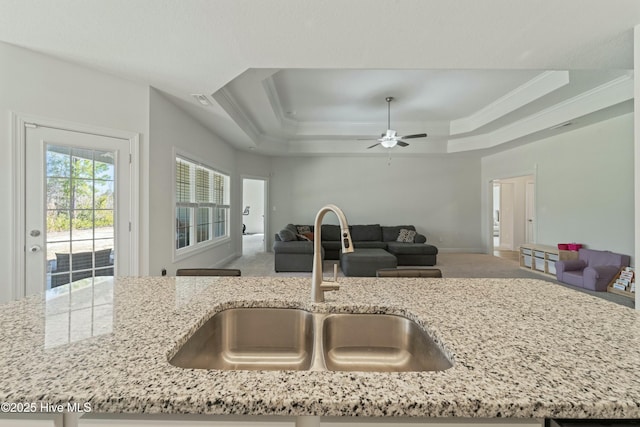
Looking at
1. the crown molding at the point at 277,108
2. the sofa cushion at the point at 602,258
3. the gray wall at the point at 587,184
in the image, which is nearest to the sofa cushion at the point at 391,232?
the gray wall at the point at 587,184

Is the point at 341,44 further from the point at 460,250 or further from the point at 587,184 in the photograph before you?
the point at 460,250

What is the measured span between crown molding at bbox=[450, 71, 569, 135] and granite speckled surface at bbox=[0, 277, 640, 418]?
395cm

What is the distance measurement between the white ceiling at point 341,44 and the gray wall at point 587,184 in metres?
0.54

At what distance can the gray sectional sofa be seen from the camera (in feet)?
16.5

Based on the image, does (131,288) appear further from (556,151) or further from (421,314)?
(556,151)

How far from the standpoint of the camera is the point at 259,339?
1.03 metres

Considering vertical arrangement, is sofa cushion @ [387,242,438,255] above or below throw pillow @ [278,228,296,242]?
below

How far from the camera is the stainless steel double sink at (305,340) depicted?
96cm

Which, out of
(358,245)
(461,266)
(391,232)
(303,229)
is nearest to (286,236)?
(303,229)

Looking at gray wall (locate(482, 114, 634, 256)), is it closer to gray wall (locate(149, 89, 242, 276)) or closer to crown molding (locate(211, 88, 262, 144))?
crown molding (locate(211, 88, 262, 144))

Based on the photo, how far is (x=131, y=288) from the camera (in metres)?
1.22

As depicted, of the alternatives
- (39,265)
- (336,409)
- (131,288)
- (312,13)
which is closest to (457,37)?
(312,13)

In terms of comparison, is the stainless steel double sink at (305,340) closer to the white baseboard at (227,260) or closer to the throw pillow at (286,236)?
the throw pillow at (286,236)

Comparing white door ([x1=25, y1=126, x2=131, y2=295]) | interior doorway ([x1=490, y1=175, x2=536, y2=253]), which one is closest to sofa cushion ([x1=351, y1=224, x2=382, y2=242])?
interior doorway ([x1=490, y1=175, x2=536, y2=253])
